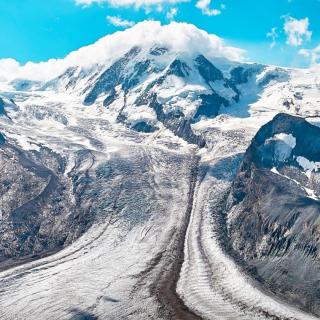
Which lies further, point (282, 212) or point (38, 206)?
point (38, 206)

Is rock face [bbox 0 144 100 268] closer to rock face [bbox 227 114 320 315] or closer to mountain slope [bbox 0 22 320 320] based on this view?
Result: mountain slope [bbox 0 22 320 320]

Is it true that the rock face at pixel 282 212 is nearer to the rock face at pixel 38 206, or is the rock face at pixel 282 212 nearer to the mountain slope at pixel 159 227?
the mountain slope at pixel 159 227

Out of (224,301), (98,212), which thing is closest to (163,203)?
(98,212)

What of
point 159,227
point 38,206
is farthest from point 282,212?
point 38,206

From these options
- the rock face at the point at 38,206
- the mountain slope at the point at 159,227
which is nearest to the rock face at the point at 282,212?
the mountain slope at the point at 159,227

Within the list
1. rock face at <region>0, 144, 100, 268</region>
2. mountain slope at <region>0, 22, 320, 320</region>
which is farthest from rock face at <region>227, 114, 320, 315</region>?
rock face at <region>0, 144, 100, 268</region>

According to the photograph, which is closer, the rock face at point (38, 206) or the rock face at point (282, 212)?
the rock face at point (282, 212)

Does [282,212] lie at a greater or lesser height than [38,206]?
greater

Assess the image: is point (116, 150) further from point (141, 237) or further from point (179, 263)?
point (179, 263)

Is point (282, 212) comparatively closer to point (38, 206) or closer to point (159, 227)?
point (159, 227)
